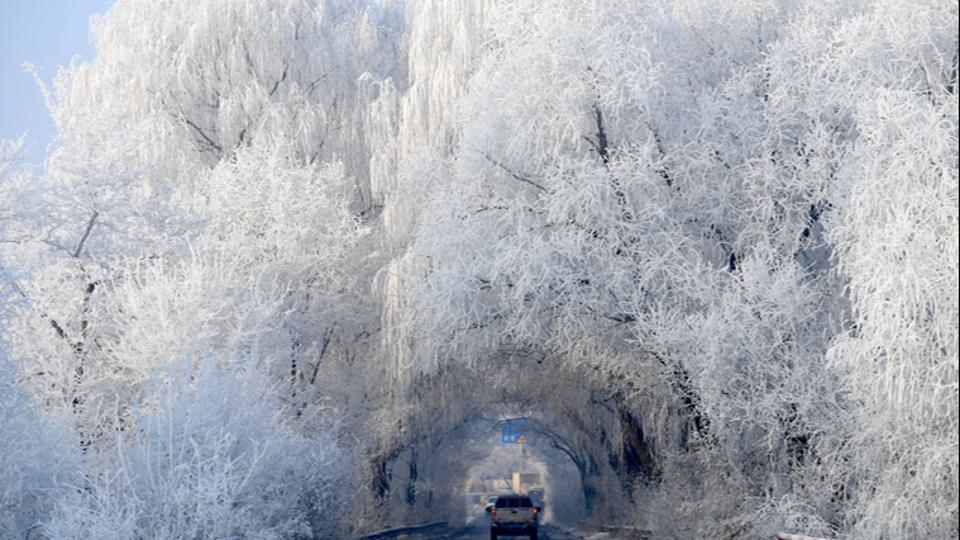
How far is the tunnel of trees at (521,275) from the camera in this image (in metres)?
15.5

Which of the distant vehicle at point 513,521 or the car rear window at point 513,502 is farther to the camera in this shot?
the car rear window at point 513,502

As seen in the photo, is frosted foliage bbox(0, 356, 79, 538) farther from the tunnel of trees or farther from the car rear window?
the car rear window

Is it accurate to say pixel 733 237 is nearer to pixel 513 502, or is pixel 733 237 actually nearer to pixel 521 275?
pixel 521 275

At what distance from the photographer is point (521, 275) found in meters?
21.4

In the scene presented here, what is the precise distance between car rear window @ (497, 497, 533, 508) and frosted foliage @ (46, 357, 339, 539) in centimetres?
1891

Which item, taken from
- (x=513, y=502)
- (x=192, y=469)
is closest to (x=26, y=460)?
(x=192, y=469)

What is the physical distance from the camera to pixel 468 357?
77.2 ft

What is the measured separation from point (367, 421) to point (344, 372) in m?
1.36

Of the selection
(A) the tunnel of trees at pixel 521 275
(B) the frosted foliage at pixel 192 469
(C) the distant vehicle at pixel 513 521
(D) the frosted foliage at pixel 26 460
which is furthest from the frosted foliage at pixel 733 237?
(C) the distant vehicle at pixel 513 521

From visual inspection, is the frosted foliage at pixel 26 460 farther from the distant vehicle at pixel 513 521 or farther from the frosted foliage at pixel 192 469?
the distant vehicle at pixel 513 521

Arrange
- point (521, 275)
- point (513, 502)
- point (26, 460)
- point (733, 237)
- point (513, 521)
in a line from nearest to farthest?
point (26, 460), point (521, 275), point (733, 237), point (513, 521), point (513, 502)

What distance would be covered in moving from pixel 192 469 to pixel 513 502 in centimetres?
2266

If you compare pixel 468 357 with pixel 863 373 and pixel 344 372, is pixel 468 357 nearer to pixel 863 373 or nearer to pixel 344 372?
pixel 344 372

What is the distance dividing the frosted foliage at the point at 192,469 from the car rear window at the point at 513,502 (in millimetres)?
18908
